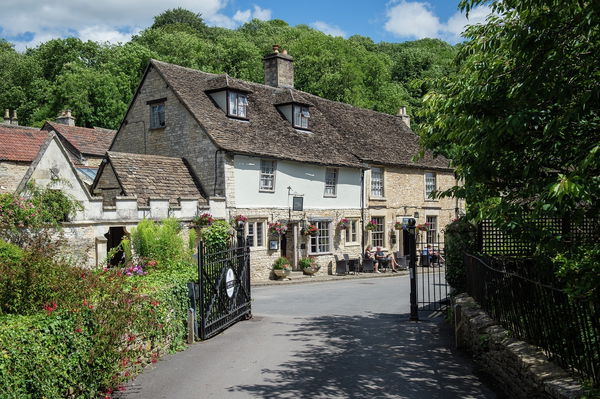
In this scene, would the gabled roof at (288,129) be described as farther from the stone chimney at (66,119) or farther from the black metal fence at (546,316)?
the black metal fence at (546,316)

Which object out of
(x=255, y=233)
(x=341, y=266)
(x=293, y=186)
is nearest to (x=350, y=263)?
(x=341, y=266)

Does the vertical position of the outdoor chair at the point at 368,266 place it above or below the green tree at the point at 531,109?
below

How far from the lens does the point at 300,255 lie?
2839 cm

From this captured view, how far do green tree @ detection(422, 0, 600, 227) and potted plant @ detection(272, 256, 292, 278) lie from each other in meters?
17.6

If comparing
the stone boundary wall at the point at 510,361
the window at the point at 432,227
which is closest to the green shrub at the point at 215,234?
the stone boundary wall at the point at 510,361

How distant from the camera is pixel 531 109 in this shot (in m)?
7.43

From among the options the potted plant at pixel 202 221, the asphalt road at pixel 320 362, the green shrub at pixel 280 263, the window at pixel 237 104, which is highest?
the window at pixel 237 104

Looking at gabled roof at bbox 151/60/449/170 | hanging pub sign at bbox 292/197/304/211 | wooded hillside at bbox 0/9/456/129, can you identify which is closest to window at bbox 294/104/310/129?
gabled roof at bbox 151/60/449/170

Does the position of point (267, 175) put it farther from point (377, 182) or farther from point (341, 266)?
point (377, 182)

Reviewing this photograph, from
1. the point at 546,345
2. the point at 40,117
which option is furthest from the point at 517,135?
the point at 40,117

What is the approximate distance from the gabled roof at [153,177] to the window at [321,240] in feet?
22.2

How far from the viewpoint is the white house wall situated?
82.7 feet

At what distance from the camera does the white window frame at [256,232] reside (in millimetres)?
25672

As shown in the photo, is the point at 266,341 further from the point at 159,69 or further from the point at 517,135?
the point at 159,69
